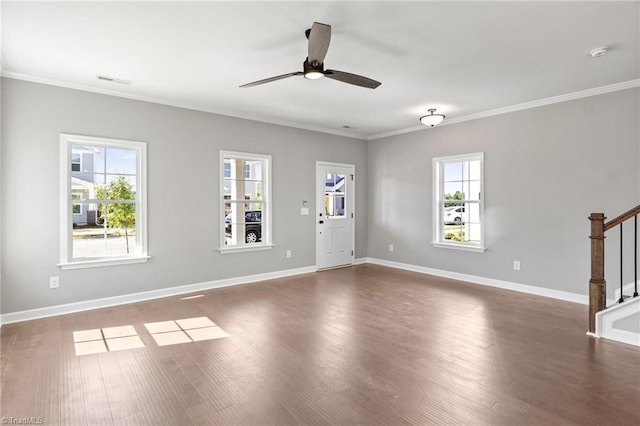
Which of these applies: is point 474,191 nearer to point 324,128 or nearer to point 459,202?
point 459,202

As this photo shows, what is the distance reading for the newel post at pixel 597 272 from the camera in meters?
3.34

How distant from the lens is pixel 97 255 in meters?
4.39

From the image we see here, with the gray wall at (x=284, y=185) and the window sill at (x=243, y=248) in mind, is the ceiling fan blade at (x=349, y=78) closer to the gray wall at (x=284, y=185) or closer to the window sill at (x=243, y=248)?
the gray wall at (x=284, y=185)

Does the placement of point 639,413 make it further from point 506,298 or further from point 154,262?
point 154,262

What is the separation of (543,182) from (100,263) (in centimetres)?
603

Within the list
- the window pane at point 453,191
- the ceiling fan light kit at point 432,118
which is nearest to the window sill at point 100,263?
the ceiling fan light kit at point 432,118

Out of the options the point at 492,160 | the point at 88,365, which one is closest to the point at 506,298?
the point at 492,160

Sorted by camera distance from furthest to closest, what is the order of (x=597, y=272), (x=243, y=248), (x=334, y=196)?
1. (x=334, y=196)
2. (x=243, y=248)
3. (x=597, y=272)

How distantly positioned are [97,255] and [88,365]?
2.01m

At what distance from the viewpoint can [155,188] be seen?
474 centimetres

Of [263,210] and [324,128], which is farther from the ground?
[324,128]

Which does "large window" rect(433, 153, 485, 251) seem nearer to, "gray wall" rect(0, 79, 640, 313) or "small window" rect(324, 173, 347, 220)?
"gray wall" rect(0, 79, 640, 313)

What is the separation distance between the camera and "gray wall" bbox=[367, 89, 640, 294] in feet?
13.8

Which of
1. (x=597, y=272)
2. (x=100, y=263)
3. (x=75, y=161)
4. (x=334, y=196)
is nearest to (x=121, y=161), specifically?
(x=75, y=161)
